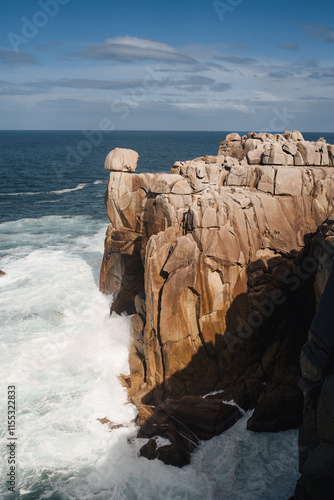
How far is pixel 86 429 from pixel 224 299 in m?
7.54

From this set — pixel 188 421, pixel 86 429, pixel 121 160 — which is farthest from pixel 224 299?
pixel 121 160

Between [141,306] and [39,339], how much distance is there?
7143 millimetres

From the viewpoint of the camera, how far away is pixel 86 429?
658 inches

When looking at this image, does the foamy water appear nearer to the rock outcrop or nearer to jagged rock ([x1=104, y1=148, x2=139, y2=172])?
the rock outcrop

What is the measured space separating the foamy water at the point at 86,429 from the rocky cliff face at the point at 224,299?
77 cm

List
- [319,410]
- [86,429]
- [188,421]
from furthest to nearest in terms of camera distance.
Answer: [86,429] → [188,421] → [319,410]

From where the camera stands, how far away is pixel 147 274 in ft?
56.4

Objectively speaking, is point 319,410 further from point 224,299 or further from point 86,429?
point 86,429

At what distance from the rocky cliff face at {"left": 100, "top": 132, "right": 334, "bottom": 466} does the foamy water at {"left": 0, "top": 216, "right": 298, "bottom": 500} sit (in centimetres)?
77

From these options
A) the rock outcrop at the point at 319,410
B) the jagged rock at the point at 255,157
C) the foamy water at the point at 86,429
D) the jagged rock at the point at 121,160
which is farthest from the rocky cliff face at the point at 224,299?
the jagged rock at the point at 121,160

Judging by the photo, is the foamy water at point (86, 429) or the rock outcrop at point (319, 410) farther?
the foamy water at point (86, 429)

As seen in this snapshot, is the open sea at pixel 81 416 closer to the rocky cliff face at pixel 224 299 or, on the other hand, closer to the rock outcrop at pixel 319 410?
the rocky cliff face at pixel 224 299

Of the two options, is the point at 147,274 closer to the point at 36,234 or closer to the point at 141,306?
the point at 141,306

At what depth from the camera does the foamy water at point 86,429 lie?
13984 mm
